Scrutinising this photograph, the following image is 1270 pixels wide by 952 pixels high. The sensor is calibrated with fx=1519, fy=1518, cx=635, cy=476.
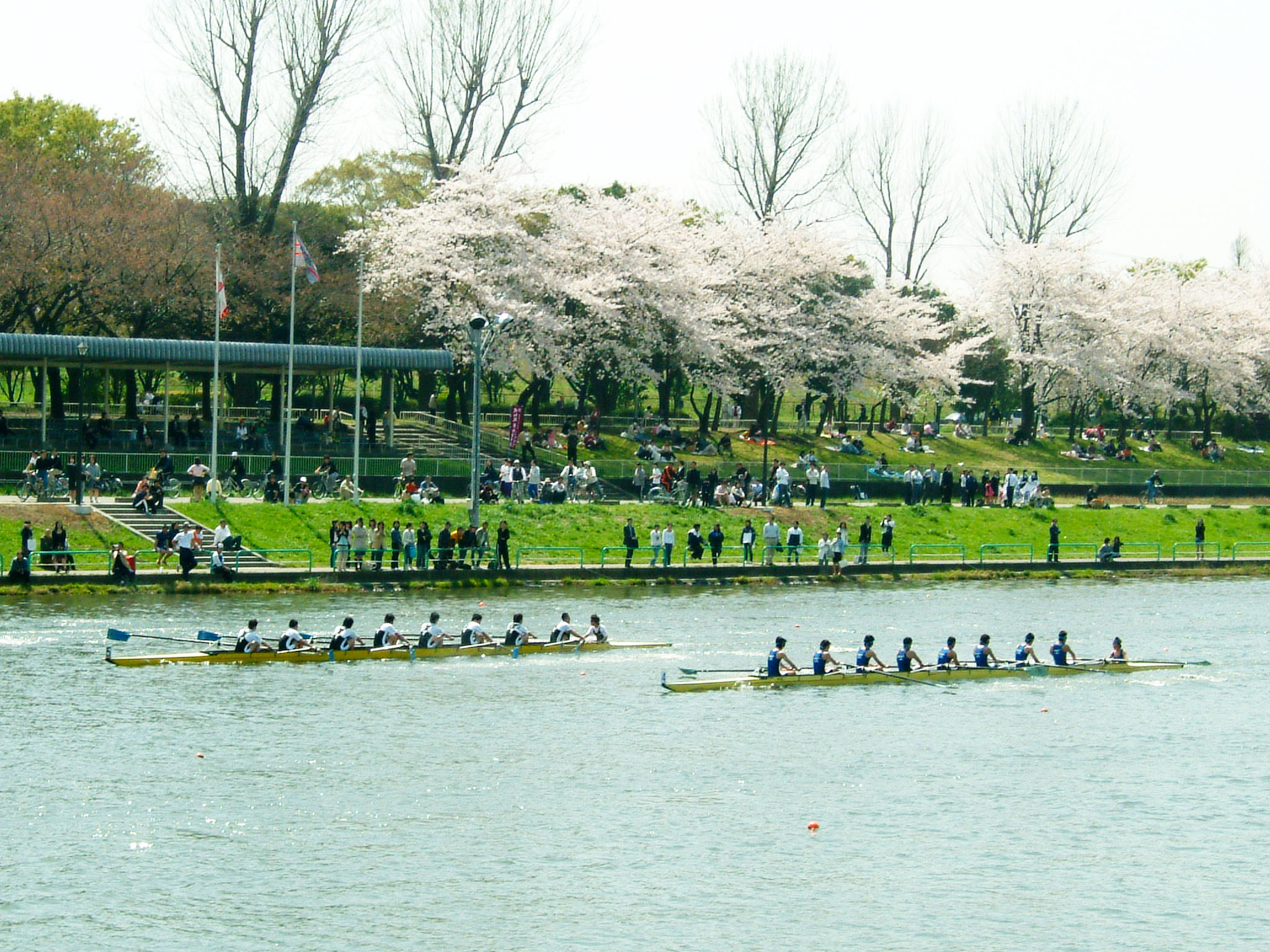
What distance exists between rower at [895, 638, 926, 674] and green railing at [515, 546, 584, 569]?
15403 mm

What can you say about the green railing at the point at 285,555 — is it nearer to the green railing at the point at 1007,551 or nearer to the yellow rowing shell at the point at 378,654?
the yellow rowing shell at the point at 378,654

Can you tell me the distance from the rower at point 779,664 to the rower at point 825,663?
0.50 meters

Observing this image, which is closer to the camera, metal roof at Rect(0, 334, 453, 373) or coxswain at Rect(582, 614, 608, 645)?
coxswain at Rect(582, 614, 608, 645)

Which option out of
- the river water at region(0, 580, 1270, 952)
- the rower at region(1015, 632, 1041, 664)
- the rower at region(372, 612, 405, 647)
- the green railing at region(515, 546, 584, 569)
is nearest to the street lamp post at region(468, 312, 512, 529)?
the green railing at region(515, 546, 584, 569)

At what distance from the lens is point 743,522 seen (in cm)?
5625

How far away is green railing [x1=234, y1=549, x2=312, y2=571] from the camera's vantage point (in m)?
45.5

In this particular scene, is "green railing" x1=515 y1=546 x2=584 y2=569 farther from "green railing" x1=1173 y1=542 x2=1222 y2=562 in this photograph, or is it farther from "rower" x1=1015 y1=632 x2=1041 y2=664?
"green railing" x1=1173 y1=542 x2=1222 y2=562

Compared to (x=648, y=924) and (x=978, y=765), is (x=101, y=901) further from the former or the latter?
(x=978, y=765)

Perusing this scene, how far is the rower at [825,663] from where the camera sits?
1363 inches

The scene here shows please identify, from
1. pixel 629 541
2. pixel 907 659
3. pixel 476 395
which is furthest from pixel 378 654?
pixel 629 541

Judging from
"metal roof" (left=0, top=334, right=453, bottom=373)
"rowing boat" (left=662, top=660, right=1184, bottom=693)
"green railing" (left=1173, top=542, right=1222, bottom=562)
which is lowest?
"rowing boat" (left=662, top=660, right=1184, bottom=693)

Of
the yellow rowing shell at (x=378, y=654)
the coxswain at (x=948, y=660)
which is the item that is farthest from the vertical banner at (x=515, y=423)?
the coxswain at (x=948, y=660)

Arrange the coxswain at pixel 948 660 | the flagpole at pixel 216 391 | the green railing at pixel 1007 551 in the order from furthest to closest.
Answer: the green railing at pixel 1007 551 < the flagpole at pixel 216 391 < the coxswain at pixel 948 660

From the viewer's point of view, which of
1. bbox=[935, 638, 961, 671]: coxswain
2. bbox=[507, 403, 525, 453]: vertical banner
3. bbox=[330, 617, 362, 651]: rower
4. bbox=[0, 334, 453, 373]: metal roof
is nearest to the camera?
bbox=[330, 617, 362, 651]: rower
